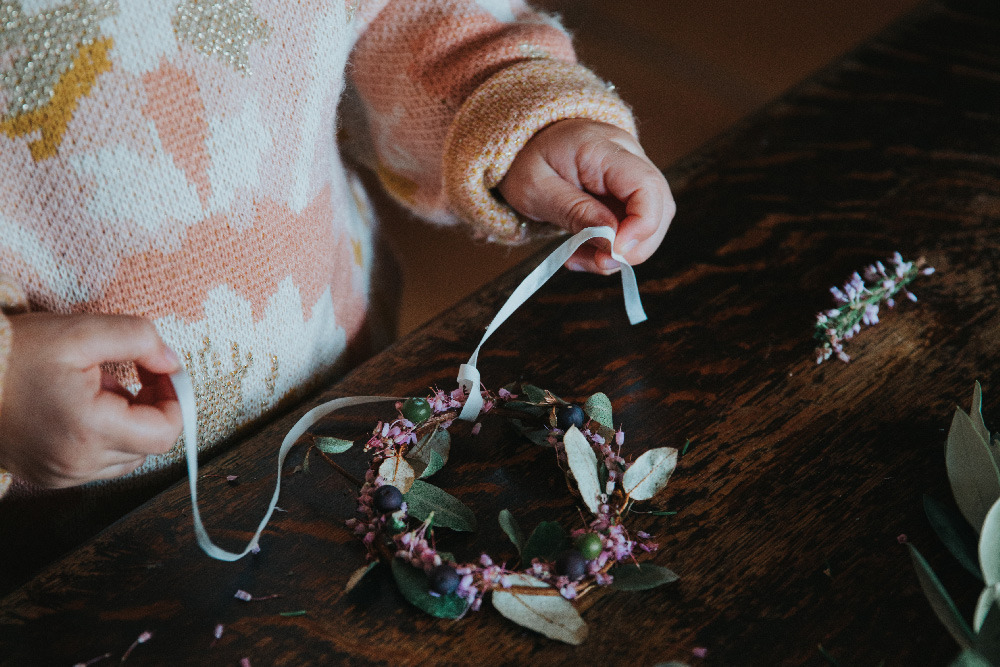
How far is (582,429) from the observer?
0.44 meters

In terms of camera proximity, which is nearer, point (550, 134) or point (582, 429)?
point (582, 429)

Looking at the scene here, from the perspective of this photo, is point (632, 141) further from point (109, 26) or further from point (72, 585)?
point (72, 585)

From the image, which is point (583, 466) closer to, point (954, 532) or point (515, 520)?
point (515, 520)

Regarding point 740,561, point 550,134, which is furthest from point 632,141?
point 740,561

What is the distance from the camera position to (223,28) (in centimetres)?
48

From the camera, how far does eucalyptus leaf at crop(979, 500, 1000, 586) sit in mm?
351

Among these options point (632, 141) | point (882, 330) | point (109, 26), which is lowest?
point (882, 330)

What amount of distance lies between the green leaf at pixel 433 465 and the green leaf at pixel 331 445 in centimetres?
5

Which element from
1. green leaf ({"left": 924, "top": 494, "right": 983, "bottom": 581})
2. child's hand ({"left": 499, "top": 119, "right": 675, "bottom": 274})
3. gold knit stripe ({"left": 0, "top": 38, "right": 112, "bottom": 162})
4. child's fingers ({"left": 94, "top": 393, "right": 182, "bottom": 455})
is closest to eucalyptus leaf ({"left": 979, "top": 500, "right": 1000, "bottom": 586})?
green leaf ({"left": 924, "top": 494, "right": 983, "bottom": 581})

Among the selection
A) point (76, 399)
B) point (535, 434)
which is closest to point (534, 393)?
point (535, 434)

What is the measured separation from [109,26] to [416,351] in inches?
9.9

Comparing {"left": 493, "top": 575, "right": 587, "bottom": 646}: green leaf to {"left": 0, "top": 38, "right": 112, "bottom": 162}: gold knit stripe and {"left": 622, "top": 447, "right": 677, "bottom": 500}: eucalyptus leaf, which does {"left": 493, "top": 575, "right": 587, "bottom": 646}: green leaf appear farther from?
{"left": 0, "top": 38, "right": 112, "bottom": 162}: gold knit stripe

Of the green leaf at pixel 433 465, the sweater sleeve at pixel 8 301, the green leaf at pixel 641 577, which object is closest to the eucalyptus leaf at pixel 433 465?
the green leaf at pixel 433 465

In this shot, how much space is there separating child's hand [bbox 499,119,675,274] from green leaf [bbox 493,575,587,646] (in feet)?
0.78
